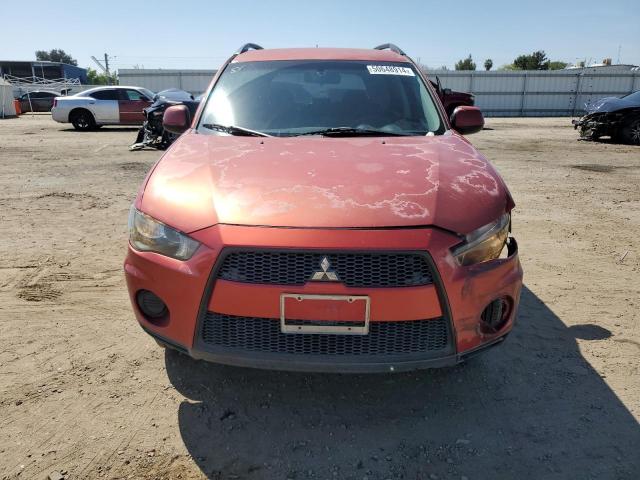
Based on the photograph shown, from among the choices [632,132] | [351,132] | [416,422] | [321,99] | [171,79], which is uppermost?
[171,79]

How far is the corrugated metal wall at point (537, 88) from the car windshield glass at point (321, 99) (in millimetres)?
27133

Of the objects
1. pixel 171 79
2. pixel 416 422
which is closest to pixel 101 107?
pixel 171 79

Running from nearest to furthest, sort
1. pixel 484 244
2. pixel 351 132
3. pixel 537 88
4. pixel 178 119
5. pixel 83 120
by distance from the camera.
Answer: pixel 484 244, pixel 351 132, pixel 178 119, pixel 83 120, pixel 537 88

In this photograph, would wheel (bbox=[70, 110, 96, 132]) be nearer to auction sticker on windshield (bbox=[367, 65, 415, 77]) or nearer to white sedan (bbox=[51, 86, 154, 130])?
white sedan (bbox=[51, 86, 154, 130])

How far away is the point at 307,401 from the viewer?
242cm

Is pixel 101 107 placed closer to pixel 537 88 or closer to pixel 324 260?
pixel 324 260

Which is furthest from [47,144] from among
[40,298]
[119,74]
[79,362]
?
[119,74]

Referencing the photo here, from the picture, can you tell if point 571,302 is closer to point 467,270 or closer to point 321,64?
point 467,270

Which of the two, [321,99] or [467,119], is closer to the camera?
[321,99]

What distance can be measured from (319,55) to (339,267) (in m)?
2.39

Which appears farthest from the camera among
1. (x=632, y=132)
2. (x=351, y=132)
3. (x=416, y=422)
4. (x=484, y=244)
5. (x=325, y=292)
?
(x=632, y=132)

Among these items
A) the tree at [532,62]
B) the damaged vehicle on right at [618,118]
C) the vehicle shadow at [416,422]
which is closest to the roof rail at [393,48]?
the vehicle shadow at [416,422]

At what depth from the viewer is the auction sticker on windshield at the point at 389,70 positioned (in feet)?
11.7

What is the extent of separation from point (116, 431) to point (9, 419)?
532 mm
